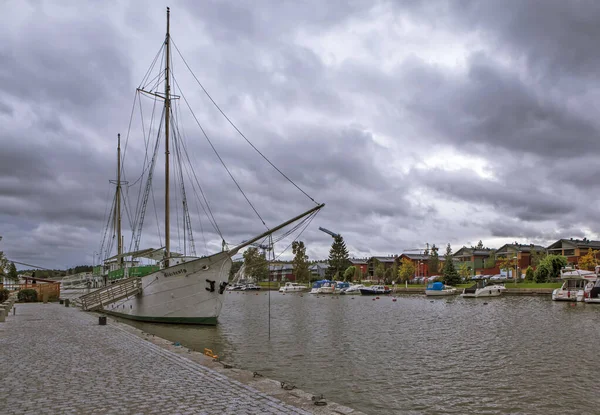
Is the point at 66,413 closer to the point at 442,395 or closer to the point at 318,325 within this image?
the point at 442,395

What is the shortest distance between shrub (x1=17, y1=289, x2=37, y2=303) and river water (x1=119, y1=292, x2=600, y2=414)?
3446 cm

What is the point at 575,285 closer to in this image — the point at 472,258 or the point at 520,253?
the point at 520,253

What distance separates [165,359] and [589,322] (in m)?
33.9

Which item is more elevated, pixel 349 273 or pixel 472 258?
pixel 472 258

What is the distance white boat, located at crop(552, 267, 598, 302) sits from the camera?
5662 cm

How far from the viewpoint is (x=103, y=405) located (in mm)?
8852

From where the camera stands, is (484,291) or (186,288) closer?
(186,288)

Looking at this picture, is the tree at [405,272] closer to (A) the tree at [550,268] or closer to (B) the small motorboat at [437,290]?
(B) the small motorboat at [437,290]

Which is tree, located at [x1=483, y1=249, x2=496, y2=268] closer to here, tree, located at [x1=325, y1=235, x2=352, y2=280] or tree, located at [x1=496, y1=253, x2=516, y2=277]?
tree, located at [x1=496, y1=253, x2=516, y2=277]

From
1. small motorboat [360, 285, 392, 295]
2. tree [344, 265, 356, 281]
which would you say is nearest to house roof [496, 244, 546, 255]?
tree [344, 265, 356, 281]

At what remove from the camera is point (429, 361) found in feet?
64.4

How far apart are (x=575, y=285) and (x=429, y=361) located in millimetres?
49696

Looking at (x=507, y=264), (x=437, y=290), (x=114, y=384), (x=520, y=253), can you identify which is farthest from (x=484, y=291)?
(x=114, y=384)

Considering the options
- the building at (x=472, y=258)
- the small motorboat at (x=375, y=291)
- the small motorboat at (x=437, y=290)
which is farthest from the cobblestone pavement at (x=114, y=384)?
the building at (x=472, y=258)
